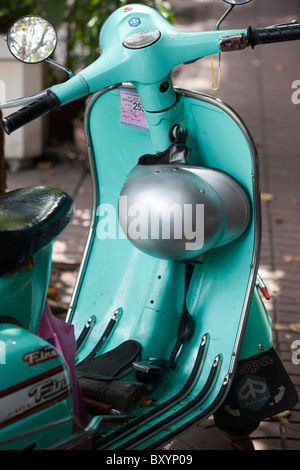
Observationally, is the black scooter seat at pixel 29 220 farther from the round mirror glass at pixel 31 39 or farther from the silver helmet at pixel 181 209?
the round mirror glass at pixel 31 39

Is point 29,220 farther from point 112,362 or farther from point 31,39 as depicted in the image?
point 112,362

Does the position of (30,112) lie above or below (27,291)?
above

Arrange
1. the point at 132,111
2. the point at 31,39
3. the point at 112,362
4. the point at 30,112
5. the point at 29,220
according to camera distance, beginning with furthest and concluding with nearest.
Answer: the point at 132,111, the point at 112,362, the point at 31,39, the point at 30,112, the point at 29,220

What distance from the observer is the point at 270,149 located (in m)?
5.79

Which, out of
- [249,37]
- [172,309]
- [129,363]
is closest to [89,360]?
[129,363]

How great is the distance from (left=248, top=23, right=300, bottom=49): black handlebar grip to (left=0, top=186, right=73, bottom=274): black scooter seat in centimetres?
75

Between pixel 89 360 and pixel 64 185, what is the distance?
2735mm

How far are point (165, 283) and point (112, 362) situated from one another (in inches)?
13.0

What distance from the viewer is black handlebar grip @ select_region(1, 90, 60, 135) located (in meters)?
1.92

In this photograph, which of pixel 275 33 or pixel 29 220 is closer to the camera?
pixel 29 220

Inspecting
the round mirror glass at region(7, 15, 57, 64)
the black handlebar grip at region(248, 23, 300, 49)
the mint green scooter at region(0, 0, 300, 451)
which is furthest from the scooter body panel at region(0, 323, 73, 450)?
the black handlebar grip at region(248, 23, 300, 49)

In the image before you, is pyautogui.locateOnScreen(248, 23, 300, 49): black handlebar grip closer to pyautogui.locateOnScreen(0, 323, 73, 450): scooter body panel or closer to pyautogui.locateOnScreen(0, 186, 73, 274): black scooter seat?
pyautogui.locateOnScreen(0, 186, 73, 274): black scooter seat

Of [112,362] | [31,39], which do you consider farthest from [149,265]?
[31,39]

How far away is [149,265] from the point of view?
2484mm
